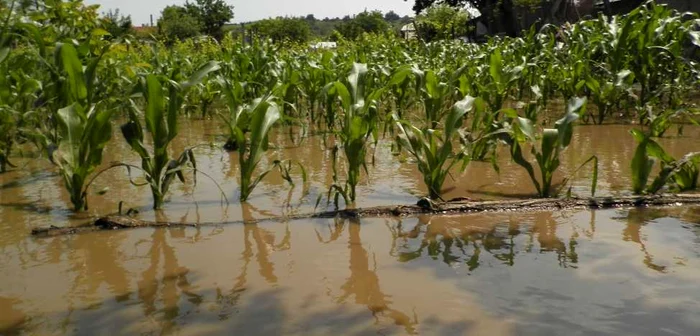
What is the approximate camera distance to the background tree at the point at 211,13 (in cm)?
6309

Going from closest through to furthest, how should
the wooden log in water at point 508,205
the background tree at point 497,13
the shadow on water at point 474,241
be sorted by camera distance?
the shadow on water at point 474,241 → the wooden log in water at point 508,205 → the background tree at point 497,13

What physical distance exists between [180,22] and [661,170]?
182 ft

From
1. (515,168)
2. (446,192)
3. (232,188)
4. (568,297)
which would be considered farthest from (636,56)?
(568,297)

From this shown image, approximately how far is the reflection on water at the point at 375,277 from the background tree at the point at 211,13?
62509 mm

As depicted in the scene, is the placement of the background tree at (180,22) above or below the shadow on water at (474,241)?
above

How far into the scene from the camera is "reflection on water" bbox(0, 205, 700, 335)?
1.86m

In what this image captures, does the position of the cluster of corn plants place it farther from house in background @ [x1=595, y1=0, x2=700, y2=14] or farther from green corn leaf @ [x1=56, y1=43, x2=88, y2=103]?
house in background @ [x1=595, y1=0, x2=700, y2=14]

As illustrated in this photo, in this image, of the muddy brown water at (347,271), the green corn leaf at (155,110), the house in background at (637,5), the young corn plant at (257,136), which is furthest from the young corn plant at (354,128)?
the house in background at (637,5)

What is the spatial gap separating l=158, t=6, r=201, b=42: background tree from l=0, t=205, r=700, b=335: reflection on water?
153ft

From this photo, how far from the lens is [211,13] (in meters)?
63.8

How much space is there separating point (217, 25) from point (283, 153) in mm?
63010

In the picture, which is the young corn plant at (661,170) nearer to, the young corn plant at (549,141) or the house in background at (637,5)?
the young corn plant at (549,141)

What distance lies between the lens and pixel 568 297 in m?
2.00

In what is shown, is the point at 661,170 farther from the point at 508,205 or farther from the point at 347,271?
the point at 347,271
